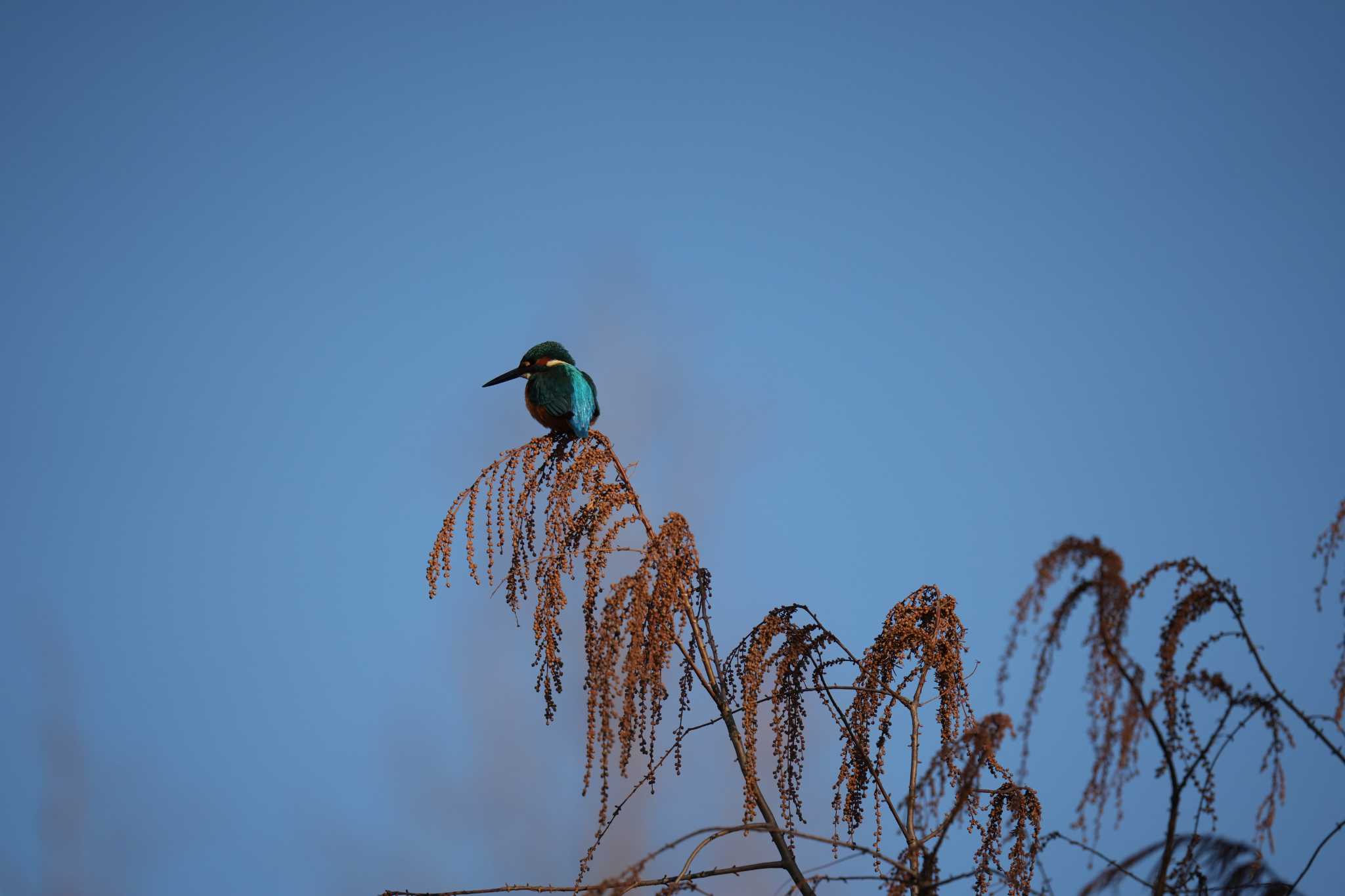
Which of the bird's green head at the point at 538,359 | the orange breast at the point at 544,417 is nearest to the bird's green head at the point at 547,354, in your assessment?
the bird's green head at the point at 538,359

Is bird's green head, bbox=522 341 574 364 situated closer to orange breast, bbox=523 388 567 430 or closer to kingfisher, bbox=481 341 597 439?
kingfisher, bbox=481 341 597 439

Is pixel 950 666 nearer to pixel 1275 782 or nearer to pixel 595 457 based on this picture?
pixel 1275 782

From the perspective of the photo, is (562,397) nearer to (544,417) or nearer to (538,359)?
(544,417)

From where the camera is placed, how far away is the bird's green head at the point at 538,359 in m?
9.51

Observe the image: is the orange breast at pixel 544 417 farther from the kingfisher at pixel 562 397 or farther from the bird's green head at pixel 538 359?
the bird's green head at pixel 538 359

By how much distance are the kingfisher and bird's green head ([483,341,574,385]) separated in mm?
129

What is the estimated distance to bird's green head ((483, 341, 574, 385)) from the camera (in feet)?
31.2

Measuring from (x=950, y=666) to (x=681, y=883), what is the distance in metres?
1.43

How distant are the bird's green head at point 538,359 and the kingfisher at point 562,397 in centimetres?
13

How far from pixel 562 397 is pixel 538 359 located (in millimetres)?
1581

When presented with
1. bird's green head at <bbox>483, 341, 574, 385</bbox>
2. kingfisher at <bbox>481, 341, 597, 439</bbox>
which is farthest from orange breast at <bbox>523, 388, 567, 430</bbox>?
bird's green head at <bbox>483, 341, 574, 385</bbox>

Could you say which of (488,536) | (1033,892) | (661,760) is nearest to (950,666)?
(1033,892)

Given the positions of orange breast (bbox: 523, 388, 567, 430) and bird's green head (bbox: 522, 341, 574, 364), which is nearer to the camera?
orange breast (bbox: 523, 388, 567, 430)

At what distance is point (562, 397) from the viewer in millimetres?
8078
